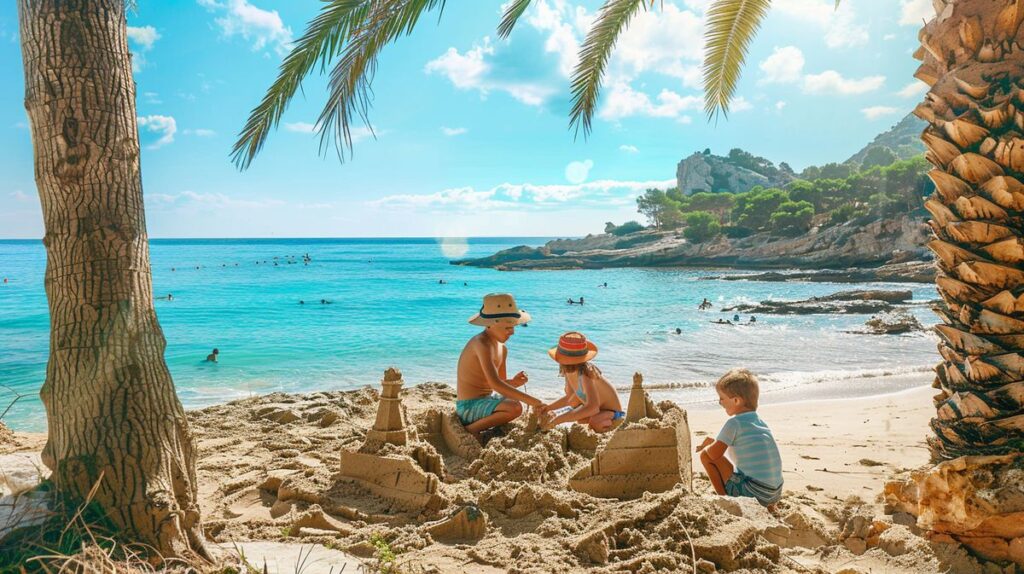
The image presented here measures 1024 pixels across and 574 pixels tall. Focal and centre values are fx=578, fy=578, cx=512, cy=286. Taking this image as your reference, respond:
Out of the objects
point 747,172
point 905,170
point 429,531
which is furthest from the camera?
point 747,172

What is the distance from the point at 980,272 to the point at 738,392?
1463 mm

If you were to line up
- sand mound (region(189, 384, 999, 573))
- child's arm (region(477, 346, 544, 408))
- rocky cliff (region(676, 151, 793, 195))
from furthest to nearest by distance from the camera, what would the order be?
rocky cliff (region(676, 151, 793, 195)) → child's arm (region(477, 346, 544, 408)) → sand mound (region(189, 384, 999, 573))

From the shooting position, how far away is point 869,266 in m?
38.8

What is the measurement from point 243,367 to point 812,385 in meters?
12.1

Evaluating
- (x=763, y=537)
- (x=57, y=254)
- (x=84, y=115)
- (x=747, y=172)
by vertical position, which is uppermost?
(x=747, y=172)

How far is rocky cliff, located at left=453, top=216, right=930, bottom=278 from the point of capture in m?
39.1

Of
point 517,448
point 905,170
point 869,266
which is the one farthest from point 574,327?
point 905,170

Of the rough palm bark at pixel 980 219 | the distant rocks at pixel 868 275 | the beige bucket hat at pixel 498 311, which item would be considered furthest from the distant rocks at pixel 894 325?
the distant rocks at pixel 868 275

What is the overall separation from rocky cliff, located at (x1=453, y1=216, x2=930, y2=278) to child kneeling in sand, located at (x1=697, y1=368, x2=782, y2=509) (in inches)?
1244

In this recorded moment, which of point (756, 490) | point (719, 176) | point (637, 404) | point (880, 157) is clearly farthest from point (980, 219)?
point (719, 176)

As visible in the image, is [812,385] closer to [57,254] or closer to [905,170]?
[57,254]

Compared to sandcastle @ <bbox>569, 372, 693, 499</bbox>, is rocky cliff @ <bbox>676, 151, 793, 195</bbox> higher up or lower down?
higher up

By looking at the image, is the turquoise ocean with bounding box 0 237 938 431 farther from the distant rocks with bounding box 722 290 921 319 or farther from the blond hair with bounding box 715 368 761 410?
the blond hair with bounding box 715 368 761 410

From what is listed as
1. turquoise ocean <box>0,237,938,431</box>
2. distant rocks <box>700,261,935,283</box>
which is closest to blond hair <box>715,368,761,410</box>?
turquoise ocean <box>0,237,938,431</box>
